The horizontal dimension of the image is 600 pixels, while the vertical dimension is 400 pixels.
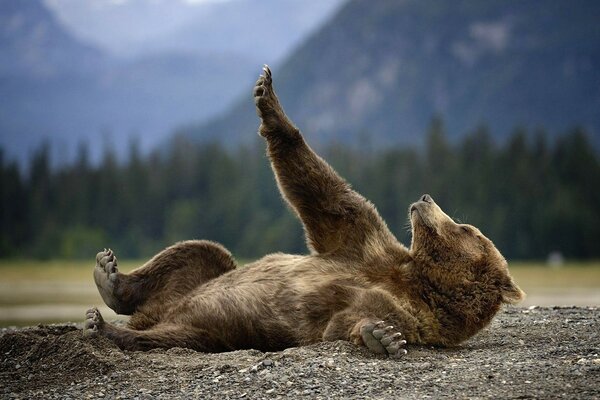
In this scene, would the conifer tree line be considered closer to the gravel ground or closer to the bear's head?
the bear's head

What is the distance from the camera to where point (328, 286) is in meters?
7.61

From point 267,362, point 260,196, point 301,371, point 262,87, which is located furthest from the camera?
point 260,196

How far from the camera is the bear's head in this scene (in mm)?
7750

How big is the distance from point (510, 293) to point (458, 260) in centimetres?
54

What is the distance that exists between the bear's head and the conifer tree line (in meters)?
78.4

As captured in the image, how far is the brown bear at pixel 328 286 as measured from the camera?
7547 millimetres

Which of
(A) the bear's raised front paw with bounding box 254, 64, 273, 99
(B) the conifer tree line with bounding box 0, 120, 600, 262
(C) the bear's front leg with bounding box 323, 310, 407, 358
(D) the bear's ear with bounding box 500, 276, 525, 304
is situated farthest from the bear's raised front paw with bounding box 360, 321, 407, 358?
(B) the conifer tree line with bounding box 0, 120, 600, 262

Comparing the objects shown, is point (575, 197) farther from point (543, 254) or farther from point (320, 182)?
point (320, 182)

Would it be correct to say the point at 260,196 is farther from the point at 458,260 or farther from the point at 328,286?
the point at 328,286

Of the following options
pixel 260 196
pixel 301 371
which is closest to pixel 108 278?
pixel 301 371

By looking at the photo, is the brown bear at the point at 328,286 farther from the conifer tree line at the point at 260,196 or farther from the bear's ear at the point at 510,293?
the conifer tree line at the point at 260,196

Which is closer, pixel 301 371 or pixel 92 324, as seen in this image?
pixel 301 371

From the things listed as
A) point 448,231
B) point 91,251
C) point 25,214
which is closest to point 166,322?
point 448,231

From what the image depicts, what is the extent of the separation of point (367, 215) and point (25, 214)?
106969 mm
